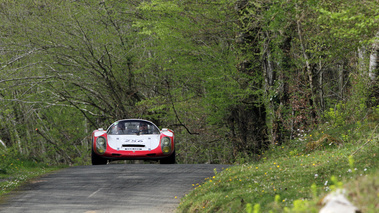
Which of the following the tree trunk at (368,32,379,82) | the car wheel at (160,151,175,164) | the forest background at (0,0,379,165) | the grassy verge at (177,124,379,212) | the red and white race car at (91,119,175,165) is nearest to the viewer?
the grassy verge at (177,124,379,212)

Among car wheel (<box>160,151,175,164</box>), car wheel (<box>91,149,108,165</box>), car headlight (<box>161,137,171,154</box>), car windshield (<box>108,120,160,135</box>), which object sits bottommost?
car wheel (<box>160,151,175,164</box>)

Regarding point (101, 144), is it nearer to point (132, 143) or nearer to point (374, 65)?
point (132, 143)

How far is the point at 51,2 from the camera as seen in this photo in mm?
26766

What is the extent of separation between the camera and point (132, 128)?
57.8 ft

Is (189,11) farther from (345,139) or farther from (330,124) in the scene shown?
(345,139)

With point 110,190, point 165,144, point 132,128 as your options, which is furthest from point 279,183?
point 132,128

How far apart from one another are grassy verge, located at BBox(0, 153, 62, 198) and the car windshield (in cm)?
252

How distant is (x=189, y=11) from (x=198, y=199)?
12.3 meters

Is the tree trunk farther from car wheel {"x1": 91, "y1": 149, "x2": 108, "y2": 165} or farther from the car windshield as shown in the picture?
car wheel {"x1": 91, "y1": 149, "x2": 108, "y2": 165}

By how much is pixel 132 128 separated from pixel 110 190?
5.44 meters

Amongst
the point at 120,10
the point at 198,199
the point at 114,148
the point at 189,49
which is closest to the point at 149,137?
the point at 114,148

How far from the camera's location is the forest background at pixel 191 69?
18266 millimetres

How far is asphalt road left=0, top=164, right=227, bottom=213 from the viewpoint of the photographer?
34.5 feet

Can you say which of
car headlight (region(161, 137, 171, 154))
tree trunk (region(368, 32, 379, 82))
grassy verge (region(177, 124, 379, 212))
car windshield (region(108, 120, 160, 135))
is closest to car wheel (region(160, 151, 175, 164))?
car headlight (region(161, 137, 171, 154))
